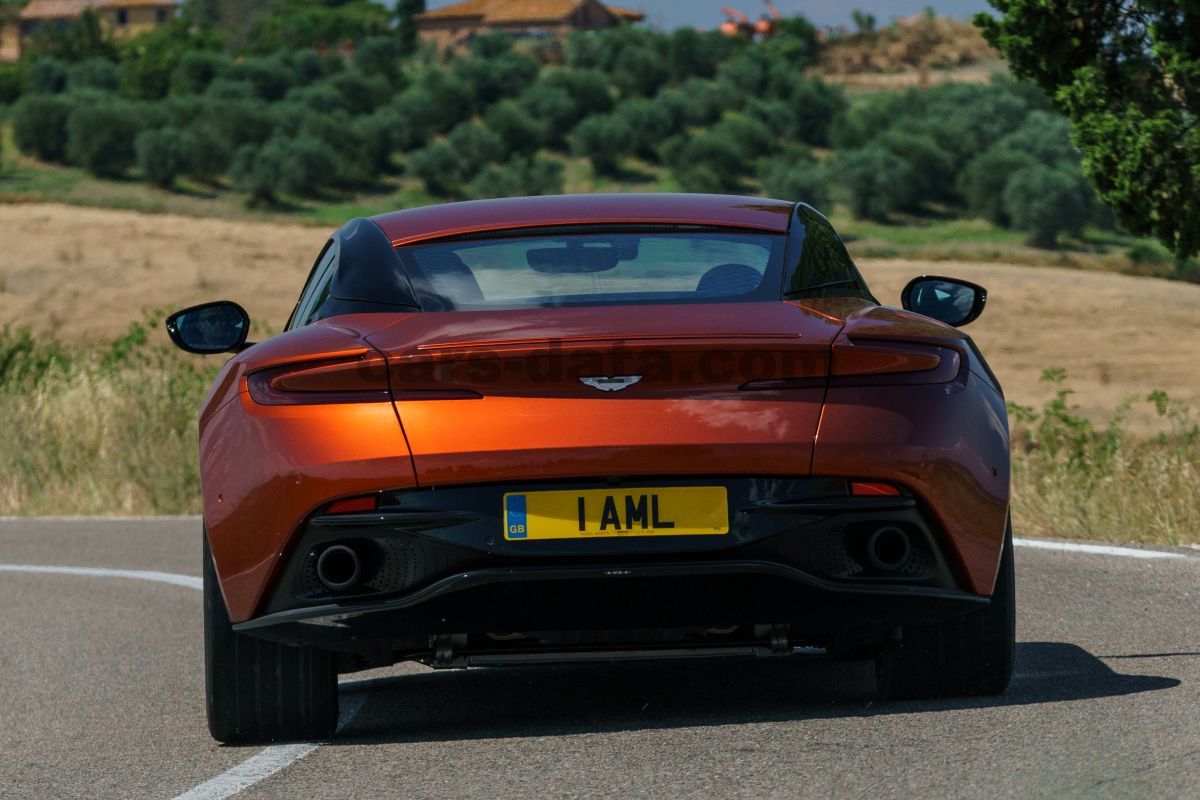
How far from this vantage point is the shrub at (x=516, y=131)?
70.4 meters

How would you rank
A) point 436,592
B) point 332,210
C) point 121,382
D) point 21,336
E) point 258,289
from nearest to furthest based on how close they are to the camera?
point 436,592
point 121,382
point 21,336
point 258,289
point 332,210

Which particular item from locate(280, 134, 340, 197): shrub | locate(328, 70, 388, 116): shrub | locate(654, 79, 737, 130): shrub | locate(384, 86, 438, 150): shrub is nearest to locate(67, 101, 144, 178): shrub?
locate(280, 134, 340, 197): shrub

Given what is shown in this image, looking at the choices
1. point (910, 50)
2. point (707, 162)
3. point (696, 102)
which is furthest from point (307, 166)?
point (910, 50)

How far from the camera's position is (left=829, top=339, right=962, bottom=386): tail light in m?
4.95

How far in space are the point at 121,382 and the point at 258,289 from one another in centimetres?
2464

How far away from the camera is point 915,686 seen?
5.52 m

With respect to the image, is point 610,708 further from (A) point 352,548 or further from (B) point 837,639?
(A) point 352,548

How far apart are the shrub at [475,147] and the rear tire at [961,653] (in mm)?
62144

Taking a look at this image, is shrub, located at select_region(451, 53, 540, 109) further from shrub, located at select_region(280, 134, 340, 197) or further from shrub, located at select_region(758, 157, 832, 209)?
shrub, located at select_region(758, 157, 832, 209)

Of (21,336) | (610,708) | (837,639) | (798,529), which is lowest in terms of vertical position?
(21,336)

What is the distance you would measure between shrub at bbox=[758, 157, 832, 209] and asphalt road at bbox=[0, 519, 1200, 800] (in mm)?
52120

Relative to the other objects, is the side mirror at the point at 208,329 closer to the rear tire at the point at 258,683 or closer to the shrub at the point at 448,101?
the rear tire at the point at 258,683

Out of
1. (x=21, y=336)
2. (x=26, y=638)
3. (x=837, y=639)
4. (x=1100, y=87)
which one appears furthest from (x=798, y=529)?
(x=21, y=336)

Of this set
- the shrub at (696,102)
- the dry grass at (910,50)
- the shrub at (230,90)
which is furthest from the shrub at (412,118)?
the dry grass at (910,50)
